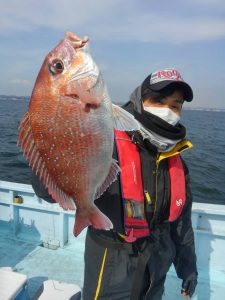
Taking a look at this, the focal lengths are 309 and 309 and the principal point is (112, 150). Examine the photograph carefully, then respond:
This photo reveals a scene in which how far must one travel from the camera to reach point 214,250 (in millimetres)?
4164

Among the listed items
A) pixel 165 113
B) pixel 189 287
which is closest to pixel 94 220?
pixel 165 113

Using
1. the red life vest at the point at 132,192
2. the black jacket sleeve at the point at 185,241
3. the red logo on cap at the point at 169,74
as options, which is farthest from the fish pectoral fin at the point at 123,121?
the black jacket sleeve at the point at 185,241

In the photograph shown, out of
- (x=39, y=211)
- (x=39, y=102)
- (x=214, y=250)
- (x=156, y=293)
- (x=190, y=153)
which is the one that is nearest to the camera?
(x=39, y=102)

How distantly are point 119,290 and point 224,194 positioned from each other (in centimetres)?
942

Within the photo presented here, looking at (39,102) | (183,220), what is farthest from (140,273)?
(39,102)

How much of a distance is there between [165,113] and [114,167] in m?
0.72

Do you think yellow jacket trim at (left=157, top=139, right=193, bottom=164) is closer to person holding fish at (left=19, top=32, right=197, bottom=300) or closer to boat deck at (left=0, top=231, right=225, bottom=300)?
person holding fish at (left=19, top=32, right=197, bottom=300)

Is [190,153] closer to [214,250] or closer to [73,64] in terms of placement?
[214,250]

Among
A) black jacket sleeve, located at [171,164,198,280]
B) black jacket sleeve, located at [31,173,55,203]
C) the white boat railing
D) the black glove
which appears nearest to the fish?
black jacket sleeve, located at [31,173,55,203]

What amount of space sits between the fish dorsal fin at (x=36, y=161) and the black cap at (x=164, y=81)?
99 cm

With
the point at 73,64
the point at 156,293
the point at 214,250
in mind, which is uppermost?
the point at 73,64

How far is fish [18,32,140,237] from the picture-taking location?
57.2 inches

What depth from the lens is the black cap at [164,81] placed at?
210 centimetres

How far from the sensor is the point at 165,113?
7.16 ft
